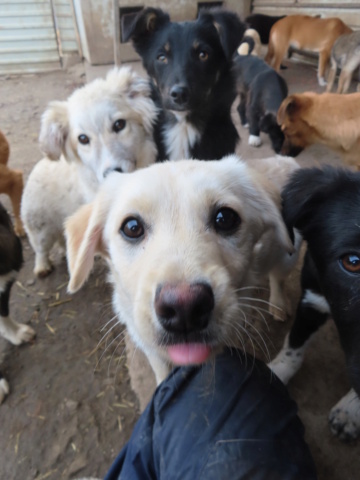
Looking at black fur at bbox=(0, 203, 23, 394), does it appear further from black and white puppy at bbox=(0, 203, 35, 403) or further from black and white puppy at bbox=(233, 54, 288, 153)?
black and white puppy at bbox=(233, 54, 288, 153)

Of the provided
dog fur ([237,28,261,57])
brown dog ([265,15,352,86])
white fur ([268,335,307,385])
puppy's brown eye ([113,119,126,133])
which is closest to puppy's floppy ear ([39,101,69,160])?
puppy's brown eye ([113,119,126,133])

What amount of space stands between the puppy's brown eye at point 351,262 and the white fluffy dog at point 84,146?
1.75 meters

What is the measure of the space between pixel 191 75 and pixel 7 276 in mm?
2031

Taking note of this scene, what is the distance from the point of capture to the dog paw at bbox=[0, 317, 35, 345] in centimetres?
250

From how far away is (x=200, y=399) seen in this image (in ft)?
4.73

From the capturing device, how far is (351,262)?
131 centimetres

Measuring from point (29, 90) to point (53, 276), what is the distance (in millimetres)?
6186

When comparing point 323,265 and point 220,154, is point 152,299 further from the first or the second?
point 220,154

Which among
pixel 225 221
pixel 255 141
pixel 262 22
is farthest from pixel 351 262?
pixel 262 22

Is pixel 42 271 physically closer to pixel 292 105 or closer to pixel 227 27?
pixel 227 27

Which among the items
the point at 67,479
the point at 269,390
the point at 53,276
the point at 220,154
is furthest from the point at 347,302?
the point at 53,276

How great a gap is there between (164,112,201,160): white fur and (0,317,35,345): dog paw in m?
1.82

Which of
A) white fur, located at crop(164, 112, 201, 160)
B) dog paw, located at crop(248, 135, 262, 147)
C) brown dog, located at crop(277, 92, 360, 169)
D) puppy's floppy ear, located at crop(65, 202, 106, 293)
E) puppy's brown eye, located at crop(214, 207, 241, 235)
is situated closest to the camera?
puppy's brown eye, located at crop(214, 207, 241, 235)

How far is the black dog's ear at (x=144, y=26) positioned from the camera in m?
2.85
